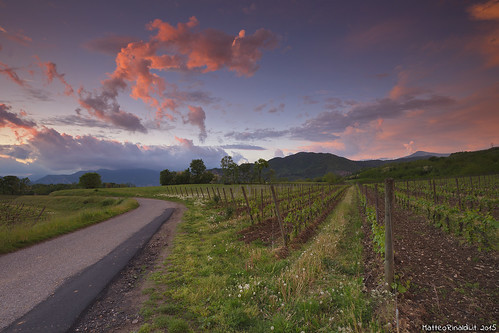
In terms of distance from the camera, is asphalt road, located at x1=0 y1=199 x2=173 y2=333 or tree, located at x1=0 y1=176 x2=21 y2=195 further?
tree, located at x1=0 y1=176 x2=21 y2=195

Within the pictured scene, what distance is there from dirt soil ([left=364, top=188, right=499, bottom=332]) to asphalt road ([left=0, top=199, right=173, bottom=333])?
26.1 feet

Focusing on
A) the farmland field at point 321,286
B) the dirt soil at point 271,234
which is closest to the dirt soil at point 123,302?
the farmland field at point 321,286

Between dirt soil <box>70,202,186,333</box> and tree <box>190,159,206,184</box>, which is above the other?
tree <box>190,159,206,184</box>

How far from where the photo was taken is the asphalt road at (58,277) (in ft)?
16.3

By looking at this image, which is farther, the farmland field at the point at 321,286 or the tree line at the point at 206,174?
the tree line at the point at 206,174

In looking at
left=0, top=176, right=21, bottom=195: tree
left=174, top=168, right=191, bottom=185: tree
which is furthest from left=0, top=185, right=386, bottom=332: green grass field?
left=0, top=176, right=21, bottom=195: tree

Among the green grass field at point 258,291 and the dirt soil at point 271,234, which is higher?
the green grass field at point 258,291

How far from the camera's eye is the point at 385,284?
17.3 ft

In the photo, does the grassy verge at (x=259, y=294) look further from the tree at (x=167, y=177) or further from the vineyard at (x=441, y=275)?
the tree at (x=167, y=177)

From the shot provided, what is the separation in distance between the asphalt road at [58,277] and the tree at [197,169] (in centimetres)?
9451

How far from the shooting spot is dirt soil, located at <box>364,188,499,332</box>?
4.25 meters

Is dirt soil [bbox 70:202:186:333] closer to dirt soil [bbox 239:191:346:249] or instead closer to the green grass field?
the green grass field

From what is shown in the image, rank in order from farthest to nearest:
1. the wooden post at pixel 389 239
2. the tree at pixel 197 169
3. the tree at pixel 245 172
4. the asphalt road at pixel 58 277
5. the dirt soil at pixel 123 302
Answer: the tree at pixel 245 172 < the tree at pixel 197 169 < the wooden post at pixel 389 239 < the asphalt road at pixel 58 277 < the dirt soil at pixel 123 302

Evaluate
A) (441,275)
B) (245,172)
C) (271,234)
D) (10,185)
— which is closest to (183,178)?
(245,172)
